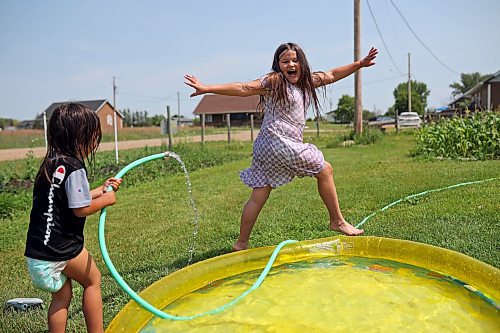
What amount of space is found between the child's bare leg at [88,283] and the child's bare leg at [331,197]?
180cm

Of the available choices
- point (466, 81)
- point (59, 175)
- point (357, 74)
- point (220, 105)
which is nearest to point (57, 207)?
point (59, 175)

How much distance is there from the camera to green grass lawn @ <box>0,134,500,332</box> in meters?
3.44

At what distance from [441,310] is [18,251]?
3.68 metres

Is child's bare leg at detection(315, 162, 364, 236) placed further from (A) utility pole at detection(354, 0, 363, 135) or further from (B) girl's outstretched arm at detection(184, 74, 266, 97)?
(A) utility pole at detection(354, 0, 363, 135)

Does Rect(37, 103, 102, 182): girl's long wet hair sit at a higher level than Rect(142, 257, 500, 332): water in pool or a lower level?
higher

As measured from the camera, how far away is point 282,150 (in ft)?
11.4

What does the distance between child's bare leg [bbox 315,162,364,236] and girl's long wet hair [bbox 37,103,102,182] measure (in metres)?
1.81

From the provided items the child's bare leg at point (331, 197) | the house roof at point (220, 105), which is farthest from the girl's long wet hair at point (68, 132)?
the house roof at point (220, 105)

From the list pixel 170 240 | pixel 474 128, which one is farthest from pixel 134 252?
pixel 474 128

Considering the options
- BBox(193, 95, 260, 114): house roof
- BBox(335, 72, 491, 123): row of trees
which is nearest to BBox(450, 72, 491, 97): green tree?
BBox(335, 72, 491, 123): row of trees

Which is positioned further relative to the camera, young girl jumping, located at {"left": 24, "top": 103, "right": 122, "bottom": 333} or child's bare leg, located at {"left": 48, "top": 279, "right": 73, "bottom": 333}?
child's bare leg, located at {"left": 48, "top": 279, "right": 73, "bottom": 333}

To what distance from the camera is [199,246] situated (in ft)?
13.4

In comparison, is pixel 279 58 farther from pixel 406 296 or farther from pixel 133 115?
pixel 133 115

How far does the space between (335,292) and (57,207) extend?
1.57 m
